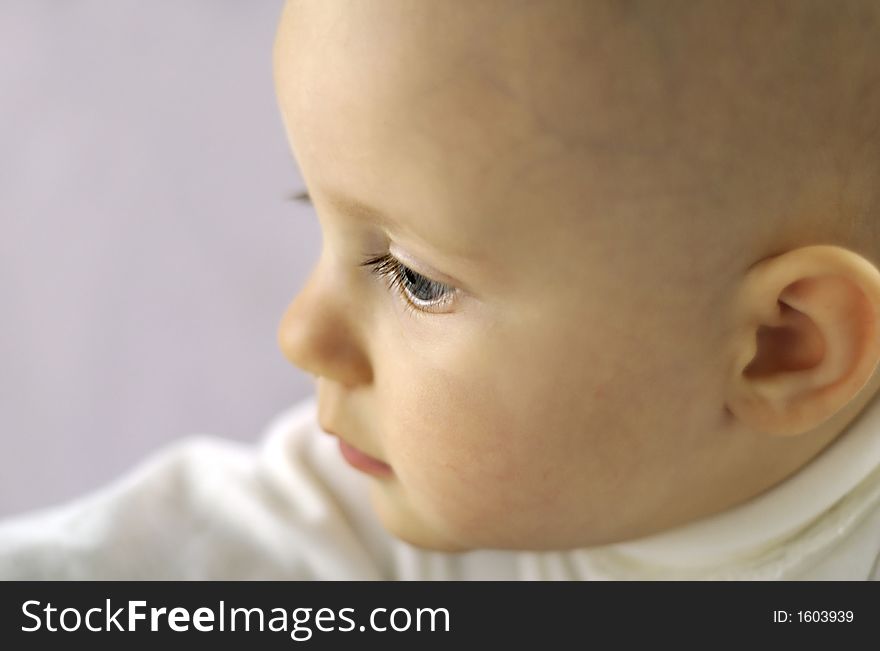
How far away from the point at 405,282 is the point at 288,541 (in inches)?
11.2

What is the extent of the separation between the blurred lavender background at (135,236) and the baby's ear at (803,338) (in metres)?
0.69

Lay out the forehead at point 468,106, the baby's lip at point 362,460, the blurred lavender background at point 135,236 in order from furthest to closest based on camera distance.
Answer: the blurred lavender background at point 135,236 → the baby's lip at point 362,460 → the forehead at point 468,106

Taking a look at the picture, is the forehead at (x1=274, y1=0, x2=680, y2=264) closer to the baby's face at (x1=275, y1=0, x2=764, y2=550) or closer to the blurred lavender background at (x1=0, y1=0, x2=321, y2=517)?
the baby's face at (x1=275, y1=0, x2=764, y2=550)

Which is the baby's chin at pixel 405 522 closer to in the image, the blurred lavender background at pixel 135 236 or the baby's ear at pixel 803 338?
the baby's ear at pixel 803 338

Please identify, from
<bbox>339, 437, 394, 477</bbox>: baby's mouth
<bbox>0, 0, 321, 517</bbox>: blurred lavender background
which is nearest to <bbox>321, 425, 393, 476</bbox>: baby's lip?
<bbox>339, 437, 394, 477</bbox>: baby's mouth

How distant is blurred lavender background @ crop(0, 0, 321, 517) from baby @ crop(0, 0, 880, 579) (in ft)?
1.85

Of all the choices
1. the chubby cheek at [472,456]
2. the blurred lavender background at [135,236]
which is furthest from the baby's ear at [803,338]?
the blurred lavender background at [135,236]

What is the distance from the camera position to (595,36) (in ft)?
1.69

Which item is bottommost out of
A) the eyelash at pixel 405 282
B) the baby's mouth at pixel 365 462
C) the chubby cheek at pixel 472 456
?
the chubby cheek at pixel 472 456

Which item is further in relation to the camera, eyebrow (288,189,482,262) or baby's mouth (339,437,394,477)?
baby's mouth (339,437,394,477)

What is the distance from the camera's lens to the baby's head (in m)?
0.53

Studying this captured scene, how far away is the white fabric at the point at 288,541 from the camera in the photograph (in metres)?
0.71

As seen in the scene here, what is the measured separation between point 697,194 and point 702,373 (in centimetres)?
10

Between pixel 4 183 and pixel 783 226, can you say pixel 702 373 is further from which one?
pixel 4 183
